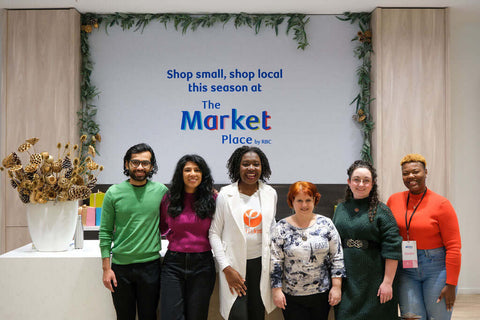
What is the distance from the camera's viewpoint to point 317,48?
181 inches

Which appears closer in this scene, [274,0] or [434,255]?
[434,255]

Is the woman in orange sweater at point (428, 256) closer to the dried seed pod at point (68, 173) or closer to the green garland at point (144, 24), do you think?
the dried seed pod at point (68, 173)

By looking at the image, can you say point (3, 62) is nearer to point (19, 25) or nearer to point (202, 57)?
point (19, 25)

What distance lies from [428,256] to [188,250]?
4.38 feet

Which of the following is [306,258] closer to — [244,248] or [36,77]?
[244,248]

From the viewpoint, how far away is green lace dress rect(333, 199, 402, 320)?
2.21 metres

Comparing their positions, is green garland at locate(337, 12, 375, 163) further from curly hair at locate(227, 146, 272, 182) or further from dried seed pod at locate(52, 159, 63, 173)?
dried seed pod at locate(52, 159, 63, 173)

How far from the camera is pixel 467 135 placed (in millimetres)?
4695

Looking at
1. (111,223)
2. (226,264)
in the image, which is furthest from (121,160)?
(226,264)

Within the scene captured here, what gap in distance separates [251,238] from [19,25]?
3642mm

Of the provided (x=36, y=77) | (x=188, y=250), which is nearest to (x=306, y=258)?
(x=188, y=250)

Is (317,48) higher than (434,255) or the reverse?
higher

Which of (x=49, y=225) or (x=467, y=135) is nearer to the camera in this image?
(x=49, y=225)

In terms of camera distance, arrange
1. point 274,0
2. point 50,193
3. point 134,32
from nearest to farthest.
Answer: point 50,193, point 274,0, point 134,32
